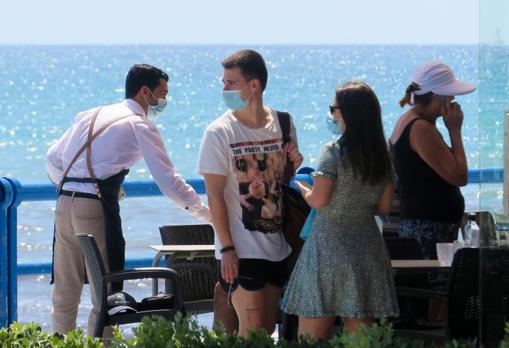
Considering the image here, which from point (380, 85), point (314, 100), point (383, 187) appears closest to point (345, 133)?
point (383, 187)

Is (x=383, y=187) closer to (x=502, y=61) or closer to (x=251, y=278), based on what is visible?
(x=251, y=278)

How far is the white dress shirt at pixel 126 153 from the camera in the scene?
6.22 m

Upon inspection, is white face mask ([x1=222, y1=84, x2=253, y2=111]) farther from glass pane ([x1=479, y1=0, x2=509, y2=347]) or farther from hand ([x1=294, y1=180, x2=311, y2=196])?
glass pane ([x1=479, y1=0, x2=509, y2=347])

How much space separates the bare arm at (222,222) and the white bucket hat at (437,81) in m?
1.47

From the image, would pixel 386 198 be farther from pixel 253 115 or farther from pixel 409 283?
pixel 409 283

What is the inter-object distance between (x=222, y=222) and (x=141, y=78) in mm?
1389

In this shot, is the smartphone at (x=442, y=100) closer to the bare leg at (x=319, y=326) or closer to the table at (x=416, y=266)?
the table at (x=416, y=266)

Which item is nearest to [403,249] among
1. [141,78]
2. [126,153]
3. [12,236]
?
[126,153]

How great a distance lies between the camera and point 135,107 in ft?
21.1

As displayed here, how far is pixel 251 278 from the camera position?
5.36 m

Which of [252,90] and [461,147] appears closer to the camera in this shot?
[252,90]

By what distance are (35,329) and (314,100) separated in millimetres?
52500

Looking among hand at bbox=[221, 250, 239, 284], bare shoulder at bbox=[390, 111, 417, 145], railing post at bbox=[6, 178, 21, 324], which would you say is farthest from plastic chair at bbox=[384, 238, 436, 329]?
railing post at bbox=[6, 178, 21, 324]

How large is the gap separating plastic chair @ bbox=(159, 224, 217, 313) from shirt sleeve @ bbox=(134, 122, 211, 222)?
65 centimetres
